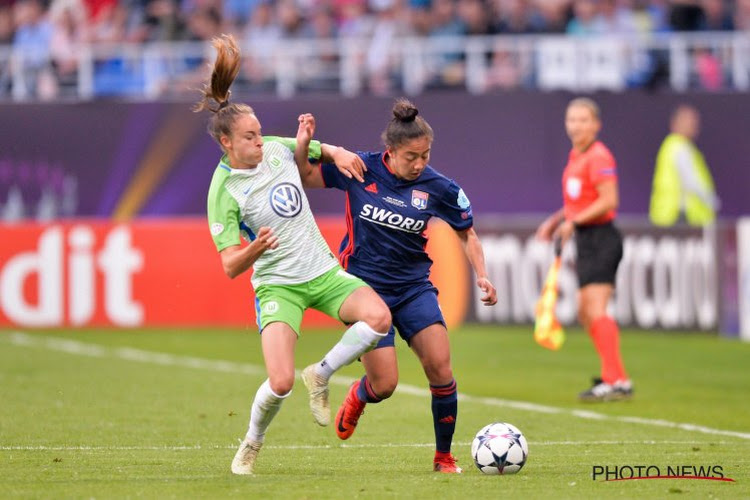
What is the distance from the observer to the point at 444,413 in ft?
27.7

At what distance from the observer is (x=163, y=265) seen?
19.0m

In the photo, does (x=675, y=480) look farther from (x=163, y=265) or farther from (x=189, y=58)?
(x=189, y=58)

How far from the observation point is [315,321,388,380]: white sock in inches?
318

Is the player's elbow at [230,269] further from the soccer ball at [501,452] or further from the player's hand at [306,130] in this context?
the soccer ball at [501,452]

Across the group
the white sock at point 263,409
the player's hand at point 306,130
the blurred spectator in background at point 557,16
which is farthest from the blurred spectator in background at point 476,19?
the white sock at point 263,409

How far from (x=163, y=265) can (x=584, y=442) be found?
403 inches

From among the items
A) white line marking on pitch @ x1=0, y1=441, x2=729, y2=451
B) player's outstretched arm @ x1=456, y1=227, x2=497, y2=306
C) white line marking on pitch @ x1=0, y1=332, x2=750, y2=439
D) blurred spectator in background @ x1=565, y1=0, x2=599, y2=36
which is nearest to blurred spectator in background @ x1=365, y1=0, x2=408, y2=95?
blurred spectator in background @ x1=565, y1=0, x2=599, y2=36

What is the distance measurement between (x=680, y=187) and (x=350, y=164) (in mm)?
12981

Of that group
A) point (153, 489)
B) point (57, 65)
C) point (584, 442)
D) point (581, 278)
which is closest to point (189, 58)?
point (57, 65)

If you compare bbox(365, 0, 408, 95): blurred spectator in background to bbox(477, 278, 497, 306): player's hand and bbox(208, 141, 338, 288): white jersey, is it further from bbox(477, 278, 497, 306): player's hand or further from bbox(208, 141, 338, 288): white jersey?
bbox(477, 278, 497, 306): player's hand

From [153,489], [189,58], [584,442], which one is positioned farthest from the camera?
[189,58]

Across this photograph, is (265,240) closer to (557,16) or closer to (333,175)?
(333,175)

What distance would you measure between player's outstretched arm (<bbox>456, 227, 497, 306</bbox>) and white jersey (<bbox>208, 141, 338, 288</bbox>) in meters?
0.81

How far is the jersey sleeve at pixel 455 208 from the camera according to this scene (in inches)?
334
